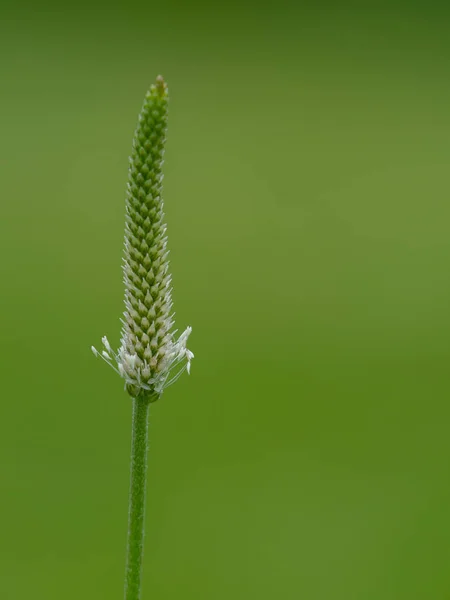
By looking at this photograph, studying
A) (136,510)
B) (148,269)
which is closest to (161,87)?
(148,269)

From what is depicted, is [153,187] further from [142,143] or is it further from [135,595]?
[135,595]

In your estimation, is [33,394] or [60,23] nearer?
[33,394]

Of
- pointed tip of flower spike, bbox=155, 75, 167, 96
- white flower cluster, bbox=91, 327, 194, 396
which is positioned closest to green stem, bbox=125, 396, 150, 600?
white flower cluster, bbox=91, 327, 194, 396

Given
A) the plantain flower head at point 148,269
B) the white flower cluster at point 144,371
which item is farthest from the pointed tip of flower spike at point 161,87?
the white flower cluster at point 144,371

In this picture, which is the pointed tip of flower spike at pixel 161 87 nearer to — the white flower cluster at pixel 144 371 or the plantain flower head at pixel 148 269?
the plantain flower head at pixel 148 269

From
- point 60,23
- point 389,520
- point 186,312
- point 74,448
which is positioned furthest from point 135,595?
point 60,23
